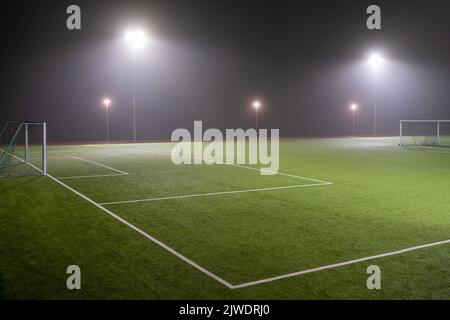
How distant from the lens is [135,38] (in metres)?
30.6

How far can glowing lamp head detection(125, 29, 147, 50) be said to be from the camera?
Answer: 3056 cm

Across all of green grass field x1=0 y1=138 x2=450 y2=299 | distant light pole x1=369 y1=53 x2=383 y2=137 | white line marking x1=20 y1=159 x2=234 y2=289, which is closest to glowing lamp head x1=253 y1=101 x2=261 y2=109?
distant light pole x1=369 y1=53 x2=383 y2=137

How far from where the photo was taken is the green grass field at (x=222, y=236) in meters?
4.57

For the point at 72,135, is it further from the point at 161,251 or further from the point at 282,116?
the point at 161,251

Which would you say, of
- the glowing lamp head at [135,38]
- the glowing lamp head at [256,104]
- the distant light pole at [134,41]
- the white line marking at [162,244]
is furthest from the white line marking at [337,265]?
the glowing lamp head at [256,104]

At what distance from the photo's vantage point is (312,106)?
38250mm

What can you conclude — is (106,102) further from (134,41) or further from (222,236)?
(222,236)

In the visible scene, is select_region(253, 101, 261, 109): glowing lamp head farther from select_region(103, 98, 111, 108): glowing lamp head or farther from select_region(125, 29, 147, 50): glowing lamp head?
select_region(103, 98, 111, 108): glowing lamp head

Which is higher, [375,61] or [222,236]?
[375,61]

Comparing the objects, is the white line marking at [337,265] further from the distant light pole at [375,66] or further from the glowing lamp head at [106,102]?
the distant light pole at [375,66]

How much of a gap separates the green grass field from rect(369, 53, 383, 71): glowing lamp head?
3141cm

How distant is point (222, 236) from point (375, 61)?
127ft

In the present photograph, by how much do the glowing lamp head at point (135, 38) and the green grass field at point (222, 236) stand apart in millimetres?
19903

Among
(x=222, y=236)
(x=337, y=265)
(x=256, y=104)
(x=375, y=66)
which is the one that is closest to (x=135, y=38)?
(x=256, y=104)
